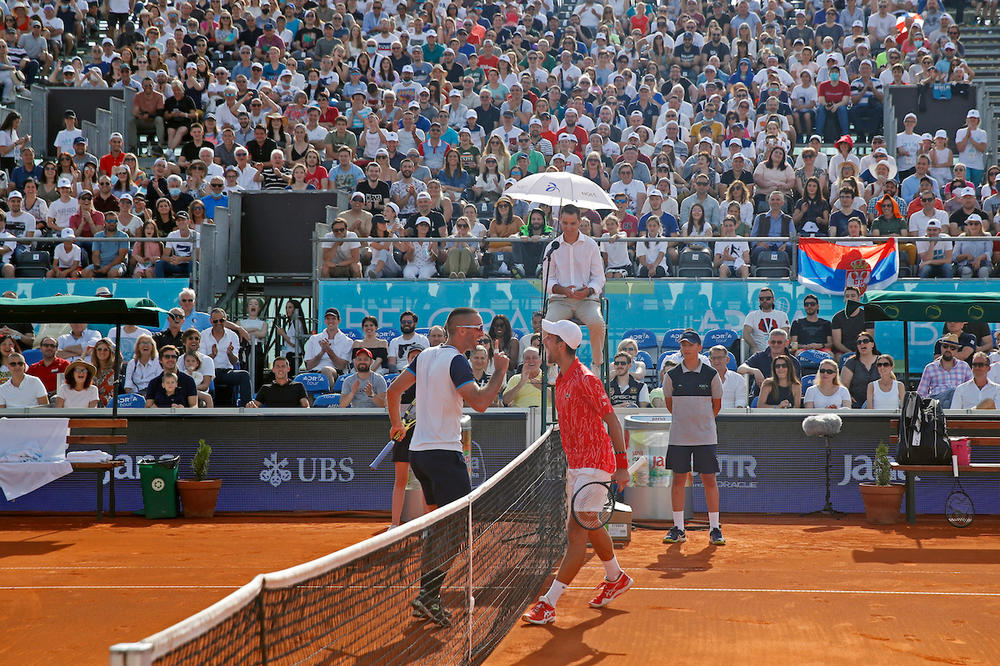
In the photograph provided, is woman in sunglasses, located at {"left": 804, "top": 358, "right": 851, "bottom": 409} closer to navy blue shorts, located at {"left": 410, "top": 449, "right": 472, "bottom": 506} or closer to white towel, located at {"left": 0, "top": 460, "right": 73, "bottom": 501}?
navy blue shorts, located at {"left": 410, "top": 449, "right": 472, "bottom": 506}

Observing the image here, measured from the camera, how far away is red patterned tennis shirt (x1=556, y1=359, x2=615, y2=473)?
7.66 meters

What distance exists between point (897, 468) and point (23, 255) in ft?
39.2

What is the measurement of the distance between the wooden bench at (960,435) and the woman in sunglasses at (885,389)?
1.79 ft

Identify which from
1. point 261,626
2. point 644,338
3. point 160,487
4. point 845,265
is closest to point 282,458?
point 160,487

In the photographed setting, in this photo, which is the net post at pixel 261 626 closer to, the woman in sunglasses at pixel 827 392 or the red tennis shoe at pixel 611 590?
the red tennis shoe at pixel 611 590

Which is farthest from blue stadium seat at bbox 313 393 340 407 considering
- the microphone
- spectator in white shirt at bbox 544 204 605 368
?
the microphone

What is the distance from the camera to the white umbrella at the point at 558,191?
38.4 feet

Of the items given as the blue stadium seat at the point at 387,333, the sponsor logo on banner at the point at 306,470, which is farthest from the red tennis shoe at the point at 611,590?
the blue stadium seat at the point at 387,333

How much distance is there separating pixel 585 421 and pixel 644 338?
6.98 m

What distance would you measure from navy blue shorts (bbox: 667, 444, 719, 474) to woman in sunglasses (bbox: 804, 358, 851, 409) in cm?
283

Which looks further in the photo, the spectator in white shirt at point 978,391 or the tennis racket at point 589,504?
the spectator in white shirt at point 978,391

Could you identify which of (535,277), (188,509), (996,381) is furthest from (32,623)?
(996,381)

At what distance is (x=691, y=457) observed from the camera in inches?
452

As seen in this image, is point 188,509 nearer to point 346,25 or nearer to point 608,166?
point 608,166
